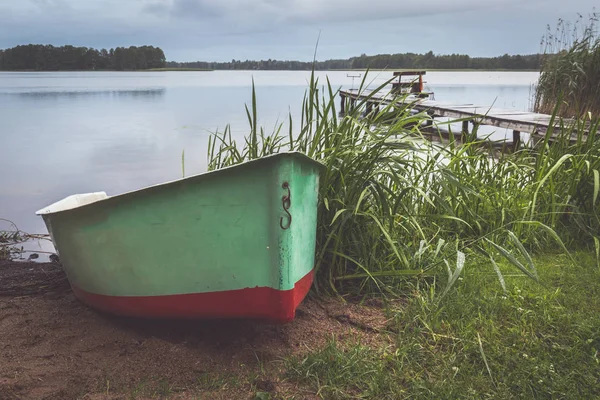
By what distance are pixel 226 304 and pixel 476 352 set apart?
123 centimetres

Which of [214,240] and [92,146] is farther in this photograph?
[92,146]

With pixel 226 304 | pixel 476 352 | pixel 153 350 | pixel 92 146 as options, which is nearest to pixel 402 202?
pixel 476 352

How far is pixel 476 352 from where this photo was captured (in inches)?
104

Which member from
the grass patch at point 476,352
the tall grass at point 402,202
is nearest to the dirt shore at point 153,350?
the grass patch at point 476,352

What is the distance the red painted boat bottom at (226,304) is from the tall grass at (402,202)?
59 cm

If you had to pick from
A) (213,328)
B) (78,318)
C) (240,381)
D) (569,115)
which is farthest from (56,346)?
(569,115)

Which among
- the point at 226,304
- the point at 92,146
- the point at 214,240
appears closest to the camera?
the point at 214,240

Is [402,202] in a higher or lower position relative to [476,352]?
higher

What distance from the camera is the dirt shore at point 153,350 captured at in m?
2.43

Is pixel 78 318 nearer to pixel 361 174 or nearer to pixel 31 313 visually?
pixel 31 313

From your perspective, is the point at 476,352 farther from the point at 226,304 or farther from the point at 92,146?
the point at 92,146

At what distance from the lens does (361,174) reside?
3.38 meters

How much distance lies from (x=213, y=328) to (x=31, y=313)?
117 centimetres

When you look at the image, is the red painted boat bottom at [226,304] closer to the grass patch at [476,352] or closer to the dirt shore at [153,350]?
the dirt shore at [153,350]
